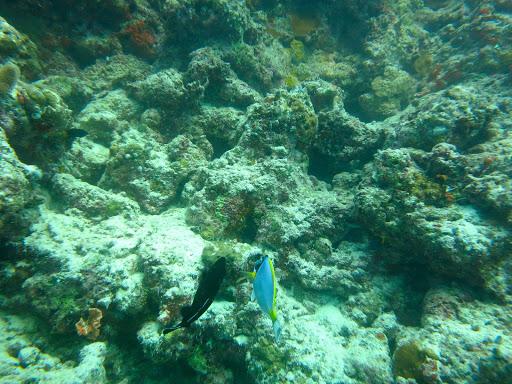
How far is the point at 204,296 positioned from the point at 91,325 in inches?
70.8

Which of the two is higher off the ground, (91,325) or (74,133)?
(74,133)

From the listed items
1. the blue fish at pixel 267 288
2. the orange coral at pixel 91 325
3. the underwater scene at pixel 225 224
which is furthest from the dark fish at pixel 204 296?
the orange coral at pixel 91 325

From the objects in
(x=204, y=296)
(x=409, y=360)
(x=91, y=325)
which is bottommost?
(x=91, y=325)

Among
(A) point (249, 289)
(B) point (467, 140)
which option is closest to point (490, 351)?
(A) point (249, 289)

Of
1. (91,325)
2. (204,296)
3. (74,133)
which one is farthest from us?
(74,133)

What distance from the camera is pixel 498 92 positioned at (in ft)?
20.0

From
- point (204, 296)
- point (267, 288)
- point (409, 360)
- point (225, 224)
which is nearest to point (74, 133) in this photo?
point (225, 224)

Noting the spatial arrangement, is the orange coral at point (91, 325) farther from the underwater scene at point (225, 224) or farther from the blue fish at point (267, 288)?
the blue fish at point (267, 288)

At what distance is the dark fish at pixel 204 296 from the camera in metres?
1.97

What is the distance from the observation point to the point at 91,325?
2756 mm

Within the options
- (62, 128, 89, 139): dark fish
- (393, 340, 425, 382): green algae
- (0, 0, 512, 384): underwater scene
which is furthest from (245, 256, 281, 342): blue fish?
(62, 128, 89, 139): dark fish

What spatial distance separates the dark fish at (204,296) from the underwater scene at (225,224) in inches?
0.8

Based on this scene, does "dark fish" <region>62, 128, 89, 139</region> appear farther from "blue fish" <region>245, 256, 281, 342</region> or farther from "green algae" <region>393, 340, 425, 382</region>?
"green algae" <region>393, 340, 425, 382</region>

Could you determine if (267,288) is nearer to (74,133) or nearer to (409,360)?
(409,360)
